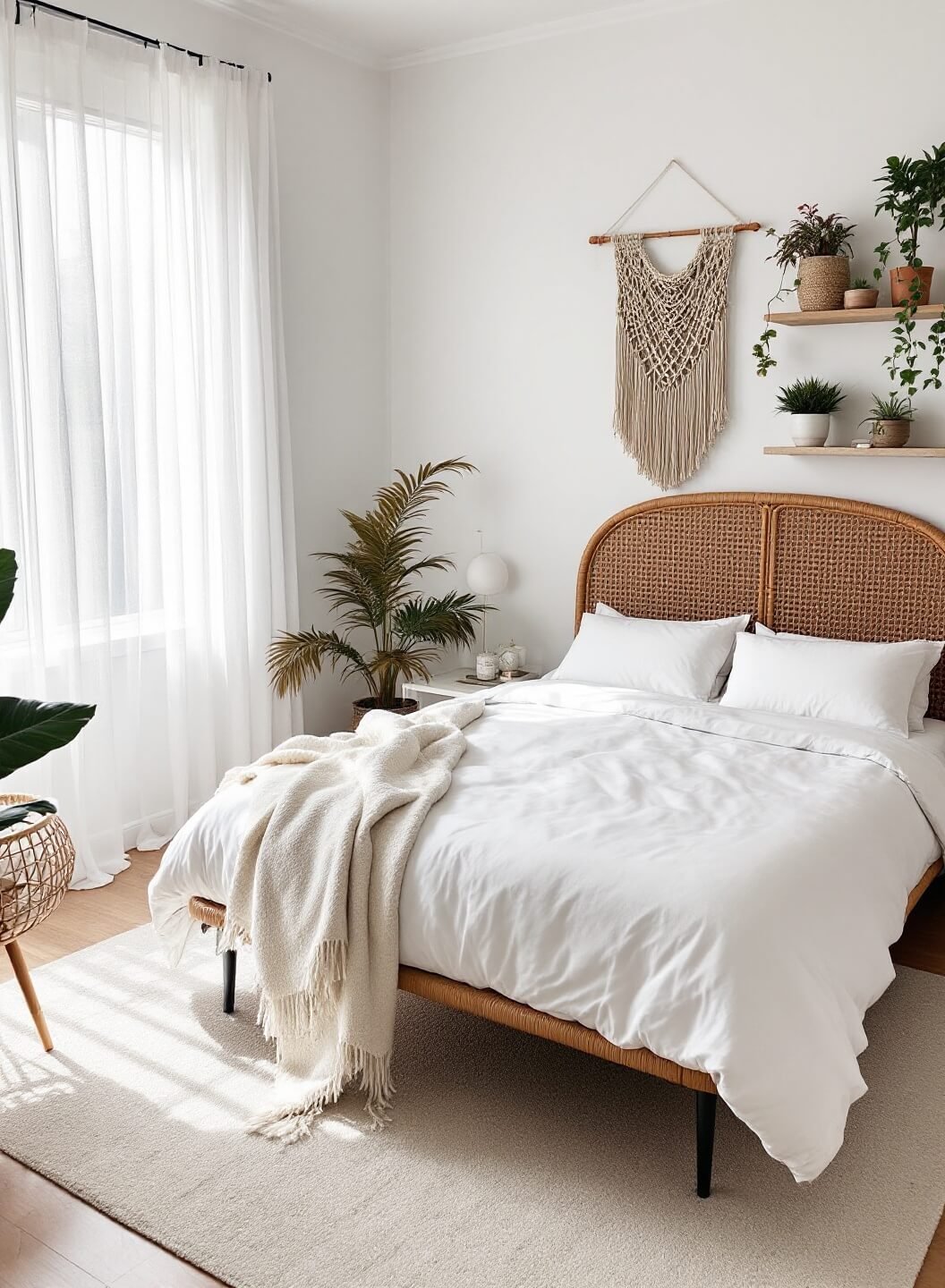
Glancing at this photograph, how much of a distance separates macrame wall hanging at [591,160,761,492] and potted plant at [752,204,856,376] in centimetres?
21

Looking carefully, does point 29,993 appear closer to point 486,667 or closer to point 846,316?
point 486,667

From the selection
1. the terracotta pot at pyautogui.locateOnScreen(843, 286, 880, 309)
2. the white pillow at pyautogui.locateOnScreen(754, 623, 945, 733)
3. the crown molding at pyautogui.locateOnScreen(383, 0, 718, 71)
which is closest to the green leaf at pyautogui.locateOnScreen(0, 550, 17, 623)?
the white pillow at pyautogui.locateOnScreen(754, 623, 945, 733)

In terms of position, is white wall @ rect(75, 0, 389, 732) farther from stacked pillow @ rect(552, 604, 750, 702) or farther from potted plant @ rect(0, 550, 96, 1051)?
potted plant @ rect(0, 550, 96, 1051)

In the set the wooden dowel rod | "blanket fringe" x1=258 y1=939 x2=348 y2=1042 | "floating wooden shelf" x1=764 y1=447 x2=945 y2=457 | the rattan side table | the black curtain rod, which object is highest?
the black curtain rod

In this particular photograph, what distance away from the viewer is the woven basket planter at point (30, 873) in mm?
2598

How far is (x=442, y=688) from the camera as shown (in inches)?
177

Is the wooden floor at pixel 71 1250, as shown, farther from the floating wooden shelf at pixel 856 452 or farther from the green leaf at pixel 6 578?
the floating wooden shelf at pixel 856 452

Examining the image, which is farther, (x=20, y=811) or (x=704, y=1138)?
(x=20, y=811)

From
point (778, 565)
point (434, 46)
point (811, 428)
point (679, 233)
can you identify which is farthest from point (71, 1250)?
point (434, 46)

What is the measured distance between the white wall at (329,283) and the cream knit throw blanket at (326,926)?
216 cm

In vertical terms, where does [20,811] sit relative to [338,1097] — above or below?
above

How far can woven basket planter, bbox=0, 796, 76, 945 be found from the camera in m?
2.60

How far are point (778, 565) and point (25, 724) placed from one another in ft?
8.47

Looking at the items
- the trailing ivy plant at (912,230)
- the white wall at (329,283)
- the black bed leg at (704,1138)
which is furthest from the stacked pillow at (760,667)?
the black bed leg at (704,1138)
